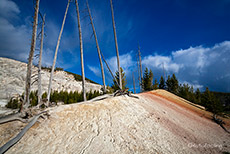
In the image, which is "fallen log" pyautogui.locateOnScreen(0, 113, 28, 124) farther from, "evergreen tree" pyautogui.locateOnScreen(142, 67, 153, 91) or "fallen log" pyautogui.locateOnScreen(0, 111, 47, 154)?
"evergreen tree" pyautogui.locateOnScreen(142, 67, 153, 91)

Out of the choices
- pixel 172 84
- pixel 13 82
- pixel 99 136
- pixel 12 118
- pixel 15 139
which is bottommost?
pixel 99 136

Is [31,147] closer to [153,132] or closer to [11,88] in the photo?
[153,132]

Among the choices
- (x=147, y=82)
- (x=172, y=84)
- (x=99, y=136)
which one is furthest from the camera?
(x=172, y=84)

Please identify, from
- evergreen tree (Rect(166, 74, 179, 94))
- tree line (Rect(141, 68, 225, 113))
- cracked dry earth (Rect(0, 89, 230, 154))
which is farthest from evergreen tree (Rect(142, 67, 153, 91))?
cracked dry earth (Rect(0, 89, 230, 154))

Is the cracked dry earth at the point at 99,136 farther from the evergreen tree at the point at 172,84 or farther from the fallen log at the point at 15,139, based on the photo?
the evergreen tree at the point at 172,84

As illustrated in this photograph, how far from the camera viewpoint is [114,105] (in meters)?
5.69

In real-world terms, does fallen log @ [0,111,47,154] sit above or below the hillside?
below

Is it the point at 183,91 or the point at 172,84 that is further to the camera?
the point at 172,84

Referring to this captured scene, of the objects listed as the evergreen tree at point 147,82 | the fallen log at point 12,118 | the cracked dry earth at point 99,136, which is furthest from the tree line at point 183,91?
the fallen log at point 12,118

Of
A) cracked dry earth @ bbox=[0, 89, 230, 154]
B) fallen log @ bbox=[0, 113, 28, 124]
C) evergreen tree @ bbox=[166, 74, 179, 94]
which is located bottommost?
cracked dry earth @ bbox=[0, 89, 230, 154]

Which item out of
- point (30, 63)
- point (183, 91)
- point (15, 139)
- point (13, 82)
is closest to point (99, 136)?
point (15, 139)

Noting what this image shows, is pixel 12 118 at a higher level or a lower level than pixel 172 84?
lower

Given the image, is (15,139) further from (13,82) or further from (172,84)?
(172,84)

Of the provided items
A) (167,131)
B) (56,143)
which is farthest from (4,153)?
(167,131)
